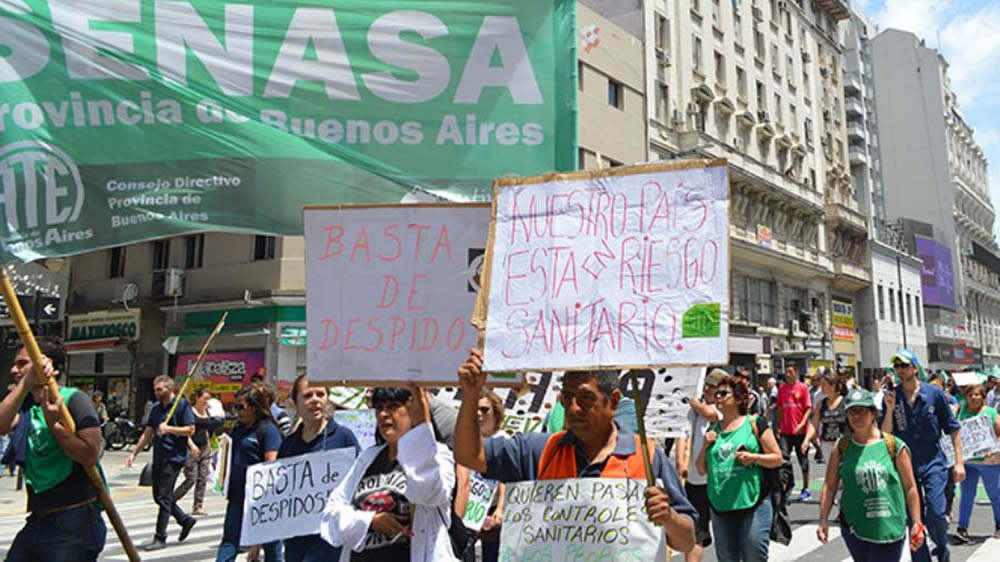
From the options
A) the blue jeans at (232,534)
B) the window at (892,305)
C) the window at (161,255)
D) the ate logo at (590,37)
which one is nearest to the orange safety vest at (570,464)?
the blue jeans at (232,534)

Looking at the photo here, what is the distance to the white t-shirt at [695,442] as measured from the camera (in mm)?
7066

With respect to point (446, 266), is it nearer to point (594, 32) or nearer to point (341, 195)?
point (341, 195)

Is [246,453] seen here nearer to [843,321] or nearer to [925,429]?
[925,429]

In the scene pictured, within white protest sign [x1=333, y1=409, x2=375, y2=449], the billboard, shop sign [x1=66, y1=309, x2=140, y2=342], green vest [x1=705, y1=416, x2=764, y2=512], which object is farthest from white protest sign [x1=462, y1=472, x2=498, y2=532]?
the billboard

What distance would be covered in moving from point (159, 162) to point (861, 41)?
78066mm

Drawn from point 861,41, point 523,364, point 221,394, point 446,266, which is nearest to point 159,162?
point 446,266

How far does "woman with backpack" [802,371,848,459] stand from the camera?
36.7 ft

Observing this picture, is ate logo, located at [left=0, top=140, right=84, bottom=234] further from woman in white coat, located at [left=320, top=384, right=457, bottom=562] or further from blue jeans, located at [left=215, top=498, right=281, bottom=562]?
blue jeans, located at [left=215, top=498, right=281, bottom=562]

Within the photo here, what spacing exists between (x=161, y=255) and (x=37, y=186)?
27382 mm

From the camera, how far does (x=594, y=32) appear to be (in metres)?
31.9

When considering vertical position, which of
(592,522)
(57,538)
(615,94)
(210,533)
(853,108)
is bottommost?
(210,533)

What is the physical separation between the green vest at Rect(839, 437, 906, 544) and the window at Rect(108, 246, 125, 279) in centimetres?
2939

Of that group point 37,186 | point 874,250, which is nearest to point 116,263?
point 37,186

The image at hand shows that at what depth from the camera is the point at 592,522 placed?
3.35 metres
